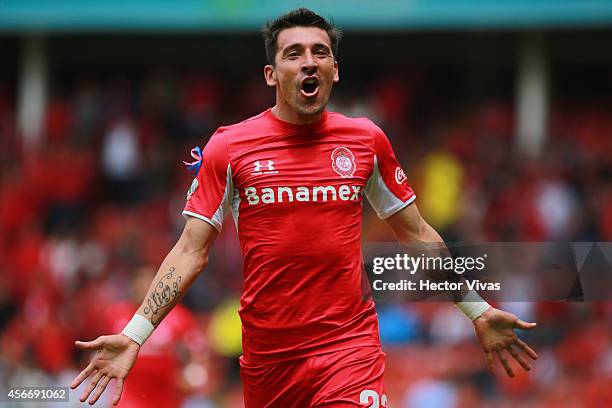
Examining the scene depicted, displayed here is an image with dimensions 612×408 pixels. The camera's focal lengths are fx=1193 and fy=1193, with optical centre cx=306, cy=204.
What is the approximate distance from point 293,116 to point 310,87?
6.7 inches

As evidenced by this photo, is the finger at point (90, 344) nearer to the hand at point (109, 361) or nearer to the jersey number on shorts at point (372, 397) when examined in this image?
the hand at point (109, 361)

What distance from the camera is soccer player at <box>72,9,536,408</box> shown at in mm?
5656

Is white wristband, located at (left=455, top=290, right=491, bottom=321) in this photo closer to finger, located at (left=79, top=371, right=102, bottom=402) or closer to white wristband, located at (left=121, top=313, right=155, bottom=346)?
white wristband, located at (left=121, top=313, right=155, bottom=346)

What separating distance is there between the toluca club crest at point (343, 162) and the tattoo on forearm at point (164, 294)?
3.02ft

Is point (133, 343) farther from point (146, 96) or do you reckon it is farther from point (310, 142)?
point (146, 96)

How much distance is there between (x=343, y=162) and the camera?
19.0 feet

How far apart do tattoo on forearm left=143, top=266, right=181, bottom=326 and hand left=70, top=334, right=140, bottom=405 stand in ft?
0.74

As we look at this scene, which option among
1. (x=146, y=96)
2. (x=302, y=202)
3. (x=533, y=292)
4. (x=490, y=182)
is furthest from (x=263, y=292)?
(x=146, y=96)

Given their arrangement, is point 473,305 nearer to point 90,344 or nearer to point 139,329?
point 139,329

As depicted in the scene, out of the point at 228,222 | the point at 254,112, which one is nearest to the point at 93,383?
the point at 228,222

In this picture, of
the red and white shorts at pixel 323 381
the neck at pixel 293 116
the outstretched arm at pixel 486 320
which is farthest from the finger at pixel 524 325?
the neck at pixel 293 116

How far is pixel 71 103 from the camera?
17766 millimetres

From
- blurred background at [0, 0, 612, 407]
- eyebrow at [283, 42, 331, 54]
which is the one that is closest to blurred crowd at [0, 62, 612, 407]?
blurred background at [0, 0, 612, 407]

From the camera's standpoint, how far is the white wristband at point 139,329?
551 cm
